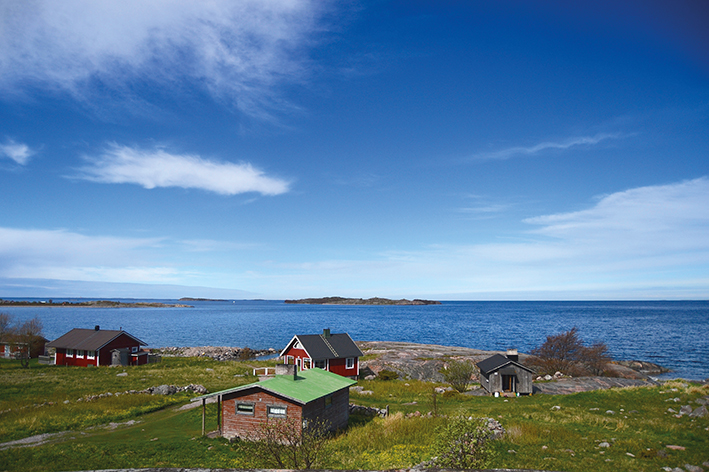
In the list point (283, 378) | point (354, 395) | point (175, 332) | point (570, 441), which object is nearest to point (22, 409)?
point (283, 378)

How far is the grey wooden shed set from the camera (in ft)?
141

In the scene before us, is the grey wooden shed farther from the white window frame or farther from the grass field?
the white window frame

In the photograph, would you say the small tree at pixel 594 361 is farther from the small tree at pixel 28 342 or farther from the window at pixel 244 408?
the small tree at pixel 28 342

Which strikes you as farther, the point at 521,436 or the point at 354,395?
the point at 354,395

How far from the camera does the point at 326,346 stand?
176 feet

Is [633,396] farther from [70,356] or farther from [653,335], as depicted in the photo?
[653,335]

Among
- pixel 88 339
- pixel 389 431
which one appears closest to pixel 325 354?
pixel 389 431

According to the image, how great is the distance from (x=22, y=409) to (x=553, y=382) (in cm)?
5453

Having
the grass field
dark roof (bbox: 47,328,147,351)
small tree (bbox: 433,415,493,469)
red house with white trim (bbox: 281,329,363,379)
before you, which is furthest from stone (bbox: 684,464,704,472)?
dark roof (bbox: 47,328,147,351)

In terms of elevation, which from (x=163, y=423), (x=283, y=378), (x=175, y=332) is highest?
(x=283, y=378)

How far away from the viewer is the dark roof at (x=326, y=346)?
169ft

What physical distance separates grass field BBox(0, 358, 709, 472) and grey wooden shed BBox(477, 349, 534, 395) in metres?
2.35

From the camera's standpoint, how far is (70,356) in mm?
65375

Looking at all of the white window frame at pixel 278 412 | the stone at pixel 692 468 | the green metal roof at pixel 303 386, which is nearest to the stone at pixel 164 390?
the green metal roof at pixel 303 386
